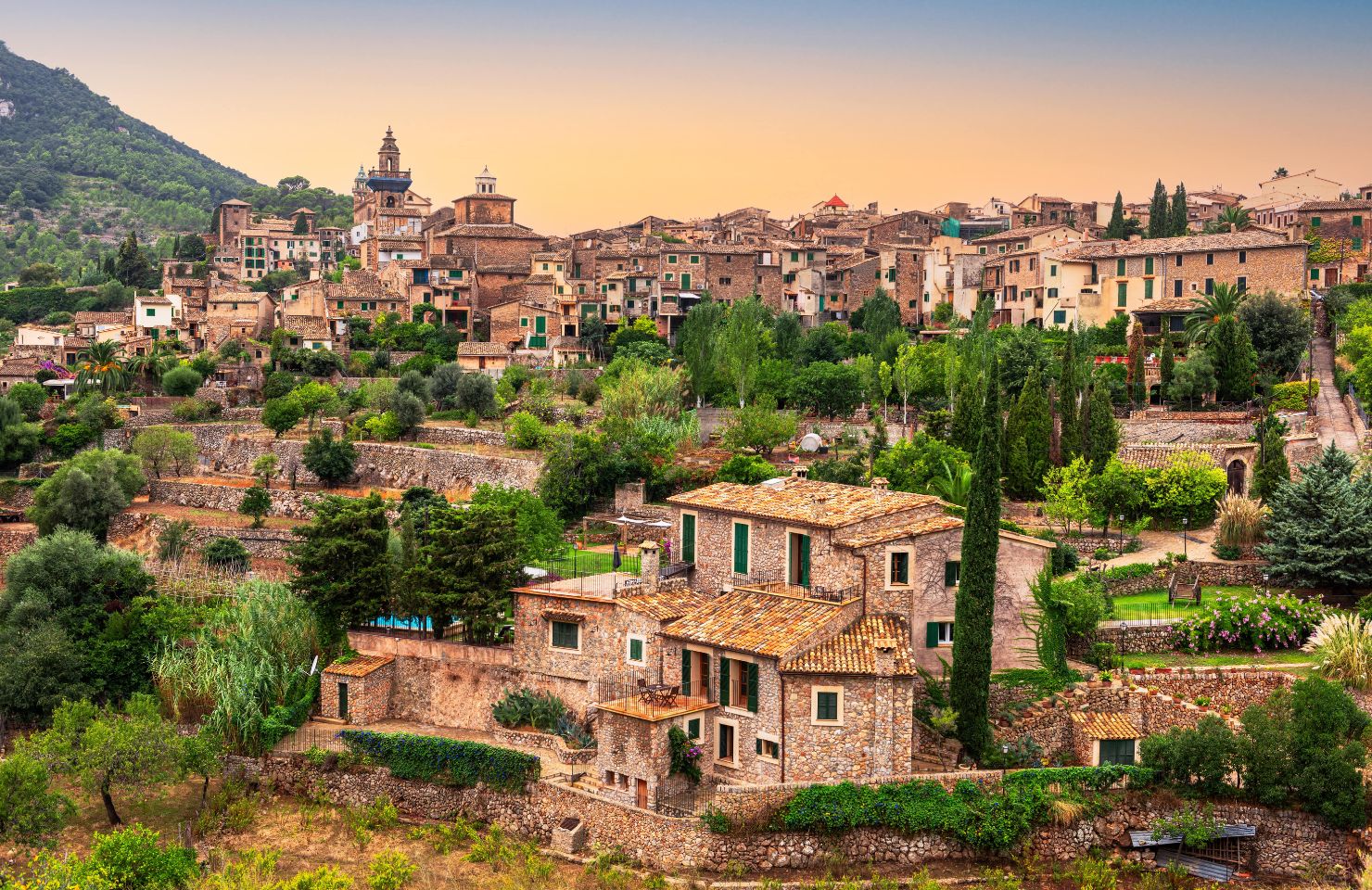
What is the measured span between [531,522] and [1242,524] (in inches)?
682

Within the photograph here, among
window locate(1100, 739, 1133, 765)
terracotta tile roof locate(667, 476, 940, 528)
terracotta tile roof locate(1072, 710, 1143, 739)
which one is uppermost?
terracotta tile roof locate(667, 476, 940, 528)

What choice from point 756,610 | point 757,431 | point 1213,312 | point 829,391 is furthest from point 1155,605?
point 829,391

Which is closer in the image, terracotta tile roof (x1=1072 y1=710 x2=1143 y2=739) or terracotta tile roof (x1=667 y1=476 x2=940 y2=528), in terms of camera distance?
terracotta tile roof (x1=1072 y1=710 x2=1143 y2=739)

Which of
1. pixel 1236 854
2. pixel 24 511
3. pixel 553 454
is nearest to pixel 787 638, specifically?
pixel 1236 854

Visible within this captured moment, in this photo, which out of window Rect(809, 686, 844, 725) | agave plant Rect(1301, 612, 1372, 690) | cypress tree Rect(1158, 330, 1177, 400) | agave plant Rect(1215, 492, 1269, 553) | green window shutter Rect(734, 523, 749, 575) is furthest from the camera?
cypress tree Rect(1158, 330, 1177, 400)

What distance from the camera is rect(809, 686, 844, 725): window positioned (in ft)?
82.6

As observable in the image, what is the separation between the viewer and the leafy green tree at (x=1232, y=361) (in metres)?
44.6

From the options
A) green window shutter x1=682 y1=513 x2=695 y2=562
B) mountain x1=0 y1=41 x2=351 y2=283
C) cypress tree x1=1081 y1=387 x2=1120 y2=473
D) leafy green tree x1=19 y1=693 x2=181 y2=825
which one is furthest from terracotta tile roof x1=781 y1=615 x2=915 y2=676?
mountain x1=0 y1=41 x2=351 y2=283

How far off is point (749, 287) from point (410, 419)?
25.2 metres

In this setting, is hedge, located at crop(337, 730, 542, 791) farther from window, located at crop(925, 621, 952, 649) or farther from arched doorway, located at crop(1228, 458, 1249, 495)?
arched doorway, located at crop(1228, 458, 1249, 495)

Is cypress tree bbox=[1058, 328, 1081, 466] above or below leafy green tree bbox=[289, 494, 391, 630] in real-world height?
above

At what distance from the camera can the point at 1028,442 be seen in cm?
4019

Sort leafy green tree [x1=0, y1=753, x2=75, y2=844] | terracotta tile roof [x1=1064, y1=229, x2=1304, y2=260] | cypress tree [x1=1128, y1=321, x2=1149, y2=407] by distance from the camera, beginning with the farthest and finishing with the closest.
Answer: terracotta tile roof [x1=1064, y1=229, x2=1304, y2=260] → cypress tree [x1=1128, y1=321, x2=1149, y2=407] → leafy green tree [x1=0, y1=753, x2=75, y2=844]

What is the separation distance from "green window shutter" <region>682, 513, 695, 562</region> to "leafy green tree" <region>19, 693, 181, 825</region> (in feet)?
36.6
